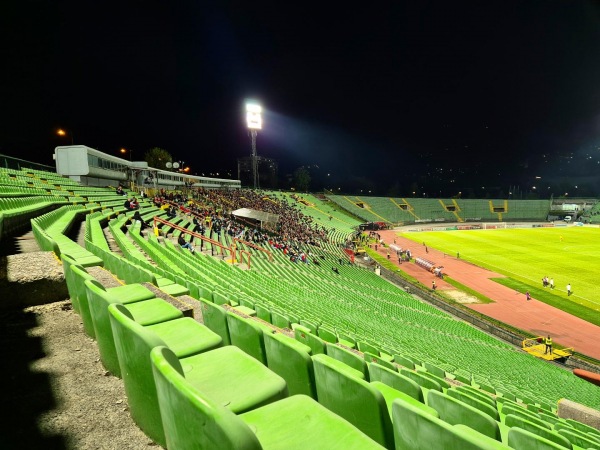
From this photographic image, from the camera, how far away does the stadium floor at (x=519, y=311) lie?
19.0m

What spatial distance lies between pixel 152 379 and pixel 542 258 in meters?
49.1

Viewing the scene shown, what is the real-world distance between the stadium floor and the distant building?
71149 mm

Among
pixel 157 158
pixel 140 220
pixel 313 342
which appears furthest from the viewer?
pixel 157 158

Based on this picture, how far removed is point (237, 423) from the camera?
34.8 inches

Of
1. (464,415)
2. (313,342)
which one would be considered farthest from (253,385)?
(313,342)

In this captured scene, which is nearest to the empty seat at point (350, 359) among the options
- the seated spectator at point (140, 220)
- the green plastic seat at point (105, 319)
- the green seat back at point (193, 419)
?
the green plastic seat at point (105, 319)

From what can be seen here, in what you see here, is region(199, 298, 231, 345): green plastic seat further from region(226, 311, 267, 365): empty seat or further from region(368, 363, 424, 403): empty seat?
region(368, 363, 424, 403): empty seat

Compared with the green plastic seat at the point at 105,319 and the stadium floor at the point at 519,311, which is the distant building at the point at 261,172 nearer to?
the stadium floor at the point at 519,311

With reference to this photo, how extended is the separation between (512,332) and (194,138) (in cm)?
8213

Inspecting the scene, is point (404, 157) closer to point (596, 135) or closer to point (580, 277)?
point (596, 135)

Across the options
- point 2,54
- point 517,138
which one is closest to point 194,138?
point 2,54

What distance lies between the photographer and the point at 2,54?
2869 centimetres

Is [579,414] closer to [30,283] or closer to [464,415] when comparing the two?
[464,415]

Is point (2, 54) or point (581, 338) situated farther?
point (2, 54)
